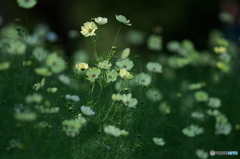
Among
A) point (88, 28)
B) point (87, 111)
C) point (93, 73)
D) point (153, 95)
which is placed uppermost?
point (88, 28)

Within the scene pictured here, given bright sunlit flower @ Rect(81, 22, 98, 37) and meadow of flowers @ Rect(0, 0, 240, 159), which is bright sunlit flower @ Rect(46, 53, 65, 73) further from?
bright sunlit flower @ Rect(81, 22, 98, 37)

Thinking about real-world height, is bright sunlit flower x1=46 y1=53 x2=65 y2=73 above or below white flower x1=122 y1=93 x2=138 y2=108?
above

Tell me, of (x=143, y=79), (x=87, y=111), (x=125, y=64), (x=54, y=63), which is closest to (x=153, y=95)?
(x=143, y=79)

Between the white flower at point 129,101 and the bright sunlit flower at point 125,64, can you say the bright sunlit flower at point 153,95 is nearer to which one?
the bright sunlit flower at point 125,64

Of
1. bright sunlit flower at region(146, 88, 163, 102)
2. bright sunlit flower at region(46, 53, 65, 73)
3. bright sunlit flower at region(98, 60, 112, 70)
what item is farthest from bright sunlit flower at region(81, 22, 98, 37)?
bright sunlit flower at region(146, 88, 163, 102)

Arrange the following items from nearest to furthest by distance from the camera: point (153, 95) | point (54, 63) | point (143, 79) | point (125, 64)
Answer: point (54, 63), point (125, 64), point (143, 79), point (153, 95)

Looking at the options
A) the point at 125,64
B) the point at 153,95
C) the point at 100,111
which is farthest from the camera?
the point at 153,95

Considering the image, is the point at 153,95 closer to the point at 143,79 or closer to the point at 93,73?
the point at 143,79

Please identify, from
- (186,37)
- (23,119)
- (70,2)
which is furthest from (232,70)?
(70,2)

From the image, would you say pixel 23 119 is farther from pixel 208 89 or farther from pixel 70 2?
pixel 70 2
